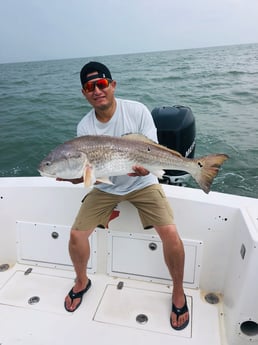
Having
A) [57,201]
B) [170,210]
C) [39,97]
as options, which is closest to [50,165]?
[57,201]

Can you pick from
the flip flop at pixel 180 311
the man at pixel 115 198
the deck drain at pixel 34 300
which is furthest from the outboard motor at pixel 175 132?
the deck drain at pixel 34 300

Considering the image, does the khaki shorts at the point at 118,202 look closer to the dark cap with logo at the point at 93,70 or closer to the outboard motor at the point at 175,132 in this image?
the dark cap with logo at the point at 93,70

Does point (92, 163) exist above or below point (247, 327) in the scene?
above

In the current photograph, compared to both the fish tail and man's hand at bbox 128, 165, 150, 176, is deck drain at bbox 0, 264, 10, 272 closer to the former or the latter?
man's hand at bbox 128, 165, 150, 176

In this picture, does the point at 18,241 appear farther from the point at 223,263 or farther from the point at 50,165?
the point at 223,263

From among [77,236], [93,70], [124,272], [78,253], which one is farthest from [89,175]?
[124,272]

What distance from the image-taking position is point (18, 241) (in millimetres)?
3346

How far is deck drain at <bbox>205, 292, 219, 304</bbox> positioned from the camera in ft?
9.42

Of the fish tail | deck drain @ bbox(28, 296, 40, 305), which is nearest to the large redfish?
the fish tail

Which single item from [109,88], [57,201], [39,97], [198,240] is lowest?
[39,97]

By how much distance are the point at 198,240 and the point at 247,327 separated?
0.80m

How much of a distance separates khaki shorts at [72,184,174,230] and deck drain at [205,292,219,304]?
0.86 meters

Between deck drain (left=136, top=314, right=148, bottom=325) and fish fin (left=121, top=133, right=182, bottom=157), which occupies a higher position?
fish fin (left=121, top=133, right=182, bottom=157)

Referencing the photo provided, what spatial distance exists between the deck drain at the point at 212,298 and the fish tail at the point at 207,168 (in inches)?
42.7
